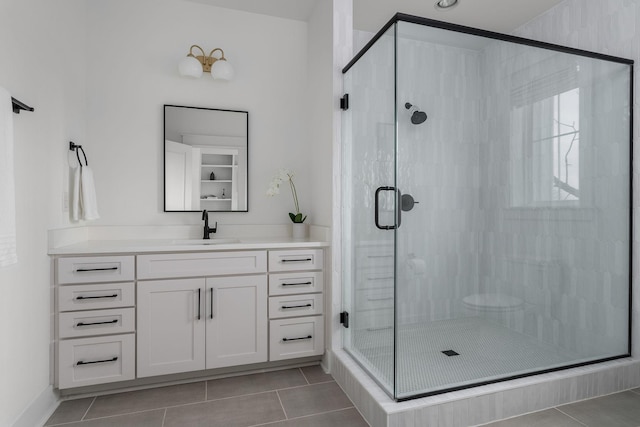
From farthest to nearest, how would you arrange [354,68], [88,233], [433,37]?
[88,233]
[354,68]
[433,37]

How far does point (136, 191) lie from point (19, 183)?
3.30 ft

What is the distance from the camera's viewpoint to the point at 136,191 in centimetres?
267

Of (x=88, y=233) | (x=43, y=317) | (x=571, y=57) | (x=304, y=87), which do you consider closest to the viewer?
(x=43, y=317)

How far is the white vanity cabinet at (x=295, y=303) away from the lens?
2369mm

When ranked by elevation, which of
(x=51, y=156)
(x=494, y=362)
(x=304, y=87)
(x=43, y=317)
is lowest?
(x=494, y=362)

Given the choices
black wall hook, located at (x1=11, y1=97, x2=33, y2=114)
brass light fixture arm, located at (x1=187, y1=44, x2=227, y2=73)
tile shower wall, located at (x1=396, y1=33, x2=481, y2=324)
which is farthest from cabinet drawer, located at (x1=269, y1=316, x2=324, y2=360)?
brass light fixture arm, located at (x1=187, y1=44, x2=227, y2=73)

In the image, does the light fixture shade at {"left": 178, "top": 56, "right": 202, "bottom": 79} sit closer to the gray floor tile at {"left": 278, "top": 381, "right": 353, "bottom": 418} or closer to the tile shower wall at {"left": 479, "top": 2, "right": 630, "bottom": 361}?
the tile shower wall at {"left": 479, "top": 2, "right": 630, "bottom": 361}

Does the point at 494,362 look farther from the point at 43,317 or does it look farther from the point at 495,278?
the point at 43,317

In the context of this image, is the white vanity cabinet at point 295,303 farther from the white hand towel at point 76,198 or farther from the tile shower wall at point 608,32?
the tile shower wall at point 608,32

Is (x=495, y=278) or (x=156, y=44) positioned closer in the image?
(x=495, y=278)

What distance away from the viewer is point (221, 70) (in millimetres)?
2680

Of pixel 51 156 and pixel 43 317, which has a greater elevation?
pixel 51 156

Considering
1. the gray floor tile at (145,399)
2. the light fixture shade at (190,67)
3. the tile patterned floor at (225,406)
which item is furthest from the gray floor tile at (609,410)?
the light fixture shade at (190,67)

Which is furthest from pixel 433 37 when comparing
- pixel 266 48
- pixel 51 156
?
pixel 51 156
